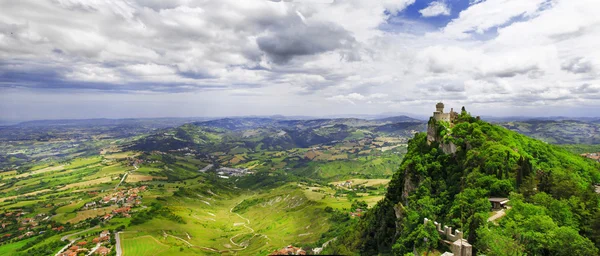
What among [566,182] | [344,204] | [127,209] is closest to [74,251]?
[127,209]

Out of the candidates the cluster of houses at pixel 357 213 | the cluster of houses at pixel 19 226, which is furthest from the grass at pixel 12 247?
the cluster of houses at pixel 357 213

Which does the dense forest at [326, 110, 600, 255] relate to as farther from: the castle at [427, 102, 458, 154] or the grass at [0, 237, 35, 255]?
the grass at [0, 237, 35, 255]

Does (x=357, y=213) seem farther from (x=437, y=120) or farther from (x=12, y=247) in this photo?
(x=12, y=247)

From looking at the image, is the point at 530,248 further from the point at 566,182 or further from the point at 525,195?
the point at 566,182

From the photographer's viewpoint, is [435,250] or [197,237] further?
[197,237]

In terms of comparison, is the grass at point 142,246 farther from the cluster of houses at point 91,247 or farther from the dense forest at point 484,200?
the dense forest at point 484,200

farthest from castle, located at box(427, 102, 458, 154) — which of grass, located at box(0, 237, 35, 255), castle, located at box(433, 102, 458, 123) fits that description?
grass, located at box(0, 237, 35, 255)

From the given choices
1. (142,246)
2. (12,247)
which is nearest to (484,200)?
(142,246)
